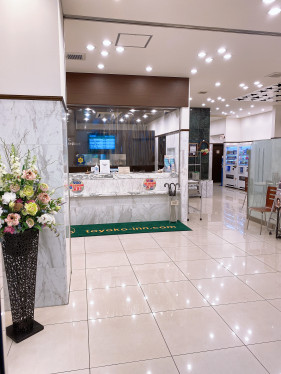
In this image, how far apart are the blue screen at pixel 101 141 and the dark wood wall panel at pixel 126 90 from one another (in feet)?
4.47

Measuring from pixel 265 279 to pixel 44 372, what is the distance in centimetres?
298

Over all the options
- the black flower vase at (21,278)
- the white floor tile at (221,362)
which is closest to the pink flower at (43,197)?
the black flower vase at (21,278)

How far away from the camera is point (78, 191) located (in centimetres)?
673

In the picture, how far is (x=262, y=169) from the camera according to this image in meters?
7.07

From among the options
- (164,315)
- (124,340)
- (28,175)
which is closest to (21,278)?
(28,175)

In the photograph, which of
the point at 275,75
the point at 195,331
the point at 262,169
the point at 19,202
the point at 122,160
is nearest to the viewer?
the point at 19,202

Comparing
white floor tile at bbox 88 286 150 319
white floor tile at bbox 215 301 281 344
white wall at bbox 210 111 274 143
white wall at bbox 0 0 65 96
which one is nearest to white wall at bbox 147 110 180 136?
white wall at bbox 0 0 65 96

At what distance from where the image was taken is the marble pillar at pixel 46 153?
9.92ft

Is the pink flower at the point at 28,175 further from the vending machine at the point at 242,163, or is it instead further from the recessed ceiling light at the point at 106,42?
the vending machine at the point at 242,163

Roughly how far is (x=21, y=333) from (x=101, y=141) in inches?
227

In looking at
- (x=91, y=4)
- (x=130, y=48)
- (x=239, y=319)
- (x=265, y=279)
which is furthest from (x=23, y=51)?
(x=265, y=279)

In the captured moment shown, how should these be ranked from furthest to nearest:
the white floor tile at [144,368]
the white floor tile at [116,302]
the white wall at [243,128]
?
the white wall at [243,128] < the white floor tile at [116,302] < the white floor tile at [144,368]

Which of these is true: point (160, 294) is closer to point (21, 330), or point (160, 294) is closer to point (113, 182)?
point (21, 330)

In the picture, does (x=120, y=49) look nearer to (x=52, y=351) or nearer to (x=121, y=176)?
(x=121, y=176)
